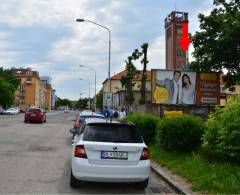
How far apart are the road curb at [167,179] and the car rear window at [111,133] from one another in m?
1.26

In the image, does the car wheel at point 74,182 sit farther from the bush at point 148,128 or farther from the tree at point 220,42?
the tree at point 220,42

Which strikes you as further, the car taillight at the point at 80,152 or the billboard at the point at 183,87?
the billboard at the point at 183,87

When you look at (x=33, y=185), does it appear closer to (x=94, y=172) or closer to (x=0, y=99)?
(x=94, y=172)

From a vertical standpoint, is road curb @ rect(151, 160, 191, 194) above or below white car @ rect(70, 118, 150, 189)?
below

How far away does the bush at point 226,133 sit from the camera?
964 cm

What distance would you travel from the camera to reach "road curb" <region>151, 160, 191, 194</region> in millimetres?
8859

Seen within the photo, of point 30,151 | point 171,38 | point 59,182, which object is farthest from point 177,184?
point 171,38

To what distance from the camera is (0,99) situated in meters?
108

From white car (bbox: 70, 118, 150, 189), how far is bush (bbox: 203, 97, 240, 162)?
Answer: 6.89 ft

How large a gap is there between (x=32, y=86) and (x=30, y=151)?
15560 centimetres

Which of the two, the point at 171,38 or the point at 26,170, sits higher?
the point at 171,38

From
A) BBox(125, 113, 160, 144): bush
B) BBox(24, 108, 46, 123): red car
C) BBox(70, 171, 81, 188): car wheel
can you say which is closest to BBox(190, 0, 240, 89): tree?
BBox(125, 113, 160, 144): bush

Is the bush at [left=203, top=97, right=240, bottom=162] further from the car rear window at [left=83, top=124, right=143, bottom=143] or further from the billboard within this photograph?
the billboard

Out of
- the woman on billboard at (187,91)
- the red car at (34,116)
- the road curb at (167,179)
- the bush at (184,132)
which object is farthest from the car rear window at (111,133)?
the red car at (34,116)
